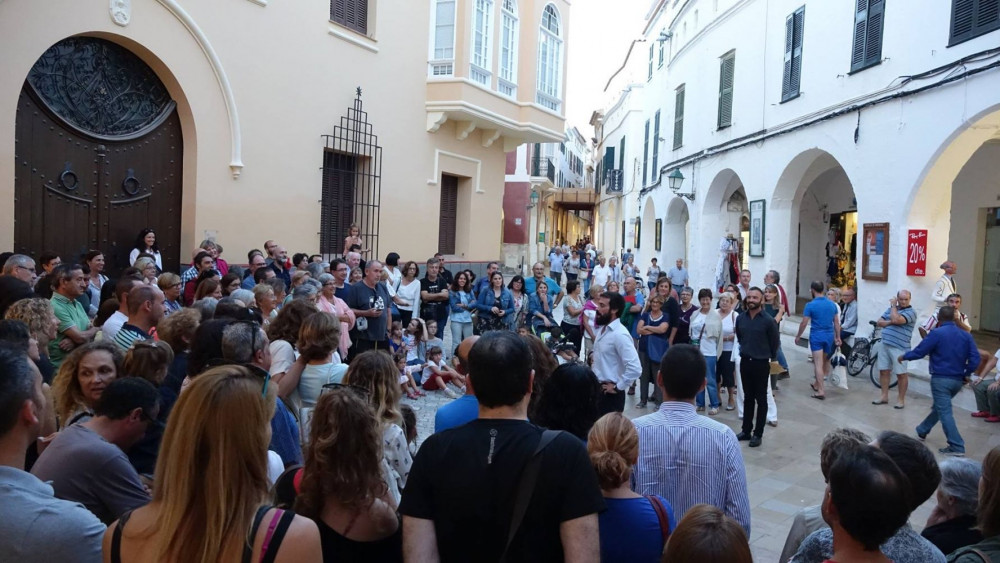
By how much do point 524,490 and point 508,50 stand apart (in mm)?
15066

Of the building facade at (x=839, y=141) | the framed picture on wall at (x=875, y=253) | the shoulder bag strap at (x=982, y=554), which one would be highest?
the building facade at (x=839, y=141)

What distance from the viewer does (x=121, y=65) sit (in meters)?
9.26

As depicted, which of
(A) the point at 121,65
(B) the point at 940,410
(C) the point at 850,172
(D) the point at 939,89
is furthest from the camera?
(C) the point at 850,172

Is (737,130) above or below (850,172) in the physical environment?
above

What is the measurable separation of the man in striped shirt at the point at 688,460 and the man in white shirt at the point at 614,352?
238cm

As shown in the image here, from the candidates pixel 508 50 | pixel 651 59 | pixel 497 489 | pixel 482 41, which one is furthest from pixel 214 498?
pixel 651 59

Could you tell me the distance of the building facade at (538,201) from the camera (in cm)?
2725

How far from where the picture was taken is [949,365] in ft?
24.1

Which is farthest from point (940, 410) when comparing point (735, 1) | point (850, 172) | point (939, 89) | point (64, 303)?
point (735, 1)

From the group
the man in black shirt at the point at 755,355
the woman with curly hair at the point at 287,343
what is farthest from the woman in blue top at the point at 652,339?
the woman with curly hair at the point at 287,343

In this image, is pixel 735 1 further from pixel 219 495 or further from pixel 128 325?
pixel 219 495

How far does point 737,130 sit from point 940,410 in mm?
10952

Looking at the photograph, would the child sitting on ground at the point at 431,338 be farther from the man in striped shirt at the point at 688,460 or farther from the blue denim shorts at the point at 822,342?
the man in striped shirt at the point at 688,460

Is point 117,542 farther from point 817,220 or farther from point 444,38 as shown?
point 817,220
